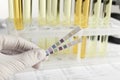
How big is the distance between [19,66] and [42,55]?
0.06 meters

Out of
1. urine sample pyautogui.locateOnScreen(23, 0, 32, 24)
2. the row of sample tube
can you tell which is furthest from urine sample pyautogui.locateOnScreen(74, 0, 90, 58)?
urine sample pyautogui.locateOnScreen(23, 0, 32, 24)

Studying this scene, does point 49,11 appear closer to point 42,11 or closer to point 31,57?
point 42,11

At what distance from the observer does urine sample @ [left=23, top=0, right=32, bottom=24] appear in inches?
23.2

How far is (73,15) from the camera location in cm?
65

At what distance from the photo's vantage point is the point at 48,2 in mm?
606

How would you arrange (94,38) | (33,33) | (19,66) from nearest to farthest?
1. (19,66)
2. (33,33)
3. (94,38)

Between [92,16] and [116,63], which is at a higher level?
[92,16]

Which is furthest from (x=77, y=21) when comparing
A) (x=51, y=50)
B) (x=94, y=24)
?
(x=51, y=50)

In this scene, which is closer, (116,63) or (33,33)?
(33,33)

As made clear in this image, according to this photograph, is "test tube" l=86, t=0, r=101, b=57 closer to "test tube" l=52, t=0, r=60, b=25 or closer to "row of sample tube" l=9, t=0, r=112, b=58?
"row of sample tube" l=9, t=0, r=112, b=58

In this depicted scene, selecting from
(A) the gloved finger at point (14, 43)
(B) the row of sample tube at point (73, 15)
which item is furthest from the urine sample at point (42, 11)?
(A) the gloved finger at point (14, 43)

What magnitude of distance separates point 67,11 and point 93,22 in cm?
9

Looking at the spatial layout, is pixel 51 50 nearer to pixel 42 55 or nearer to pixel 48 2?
pixel 42 55

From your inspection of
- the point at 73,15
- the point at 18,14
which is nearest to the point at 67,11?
the point at 73,15
